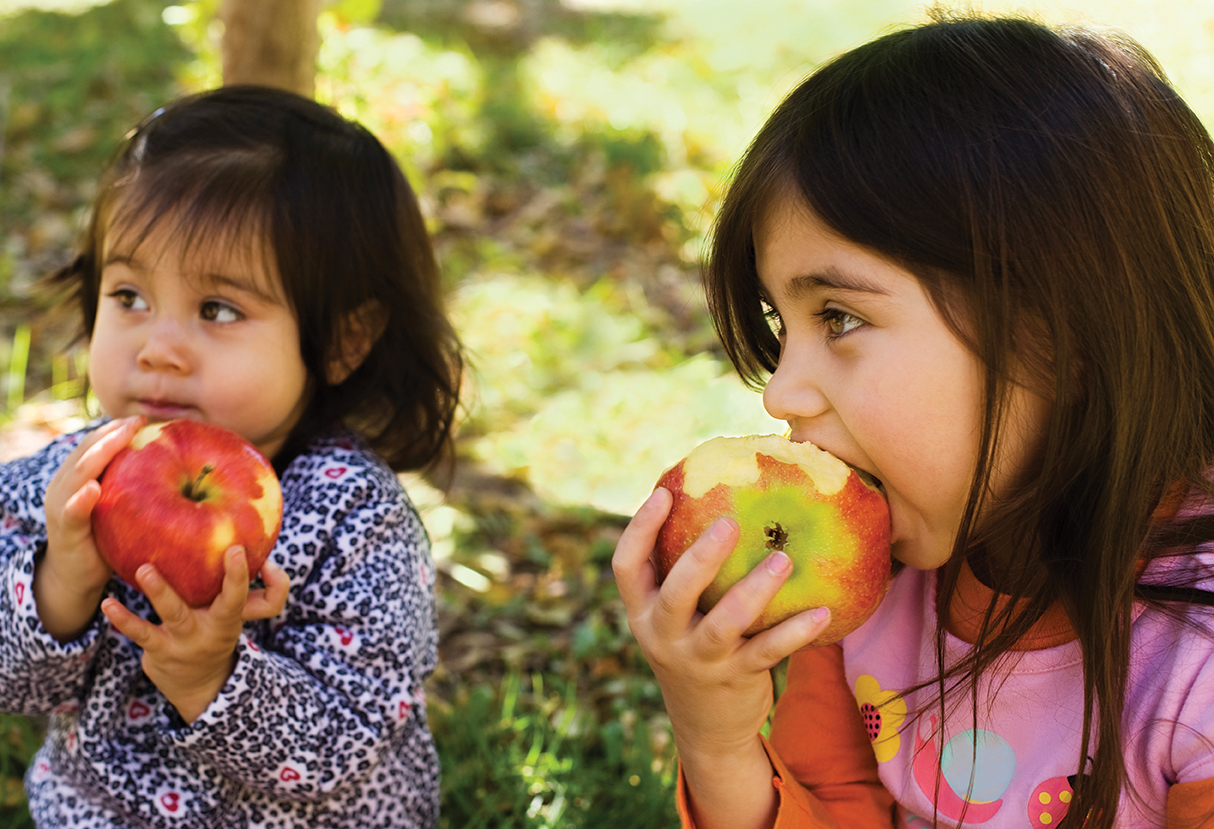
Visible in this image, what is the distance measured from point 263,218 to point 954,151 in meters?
1.17

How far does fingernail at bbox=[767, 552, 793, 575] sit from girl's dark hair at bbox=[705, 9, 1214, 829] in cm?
24

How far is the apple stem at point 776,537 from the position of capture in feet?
4.17

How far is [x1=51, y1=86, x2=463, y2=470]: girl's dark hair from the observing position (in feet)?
6.10

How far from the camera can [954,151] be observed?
50.0 inches

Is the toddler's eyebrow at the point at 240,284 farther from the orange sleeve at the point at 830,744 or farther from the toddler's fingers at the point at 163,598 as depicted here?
the orange sleeve at the point at 830,744

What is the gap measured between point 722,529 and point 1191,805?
0.64 m

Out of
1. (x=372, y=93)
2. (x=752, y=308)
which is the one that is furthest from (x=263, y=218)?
(x=372, y=93)

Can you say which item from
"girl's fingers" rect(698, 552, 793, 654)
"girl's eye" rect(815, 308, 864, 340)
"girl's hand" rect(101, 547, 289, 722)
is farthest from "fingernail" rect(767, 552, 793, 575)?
"girl's hand" rect(101, 547, 289, 722)

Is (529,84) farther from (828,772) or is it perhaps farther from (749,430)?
(828,772)

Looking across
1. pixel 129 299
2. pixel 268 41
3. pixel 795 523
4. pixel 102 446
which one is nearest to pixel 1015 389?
pixel 795 523

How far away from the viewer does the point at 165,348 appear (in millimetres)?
1766

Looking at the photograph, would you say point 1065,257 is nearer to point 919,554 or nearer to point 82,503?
point 919,554

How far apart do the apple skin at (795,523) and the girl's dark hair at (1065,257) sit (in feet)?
0.44

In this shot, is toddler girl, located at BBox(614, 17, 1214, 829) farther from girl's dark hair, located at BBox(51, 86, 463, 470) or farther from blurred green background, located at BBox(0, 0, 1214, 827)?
girl's dark hair, located at BBox(51, 86, 463, 470)
